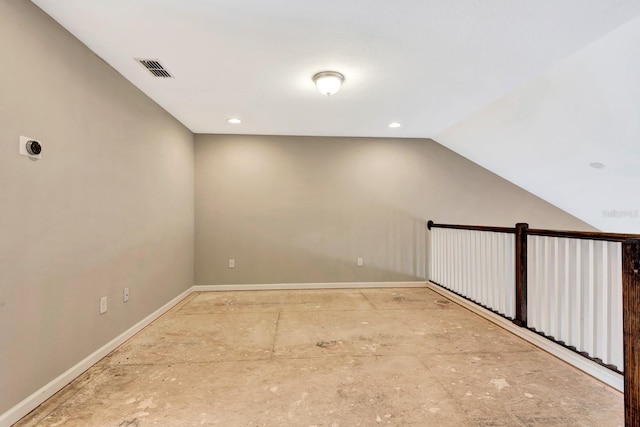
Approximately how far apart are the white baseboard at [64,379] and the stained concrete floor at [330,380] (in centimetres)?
5

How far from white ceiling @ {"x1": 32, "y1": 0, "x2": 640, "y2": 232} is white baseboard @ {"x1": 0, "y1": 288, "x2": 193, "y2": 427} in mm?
2272

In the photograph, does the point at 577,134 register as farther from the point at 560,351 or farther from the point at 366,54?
the point at 366,54

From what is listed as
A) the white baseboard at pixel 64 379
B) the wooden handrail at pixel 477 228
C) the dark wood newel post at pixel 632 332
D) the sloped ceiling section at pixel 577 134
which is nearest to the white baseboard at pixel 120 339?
the white baseboard at pixel 64 379

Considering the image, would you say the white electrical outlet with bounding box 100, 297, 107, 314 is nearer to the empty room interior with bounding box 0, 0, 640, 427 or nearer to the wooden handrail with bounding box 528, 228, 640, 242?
the empty room interior with bounding box 0, 0, 640, 427

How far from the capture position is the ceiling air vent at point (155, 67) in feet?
7.17

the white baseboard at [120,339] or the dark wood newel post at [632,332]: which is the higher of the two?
the dark wood newel post at [632,332]

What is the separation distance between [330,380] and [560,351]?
1.77 metres

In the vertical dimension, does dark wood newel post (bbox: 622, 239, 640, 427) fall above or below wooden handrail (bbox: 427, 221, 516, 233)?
below

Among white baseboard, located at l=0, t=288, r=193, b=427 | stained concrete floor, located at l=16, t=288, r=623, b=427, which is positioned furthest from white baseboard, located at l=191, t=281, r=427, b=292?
white baseboard, located at l=0, t=288, r=193, b=427

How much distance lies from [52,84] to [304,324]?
2.70 m

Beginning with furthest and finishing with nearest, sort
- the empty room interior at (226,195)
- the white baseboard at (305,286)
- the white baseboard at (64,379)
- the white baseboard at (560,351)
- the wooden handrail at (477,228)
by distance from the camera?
1. the white baseboard at (305,286)
2. the wooden handrail at (477,228)
3. the white baseboard at (560,351)
4. the empty room interior at (226,195)
5. the white baseboard at (64,379)

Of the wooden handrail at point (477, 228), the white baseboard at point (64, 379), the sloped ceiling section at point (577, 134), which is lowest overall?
the white baseboard at point (64, 379)

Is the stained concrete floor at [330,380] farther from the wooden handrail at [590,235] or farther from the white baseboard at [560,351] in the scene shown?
the wooden handrail at [590,235]

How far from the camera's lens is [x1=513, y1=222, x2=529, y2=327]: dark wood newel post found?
2.46 metres
